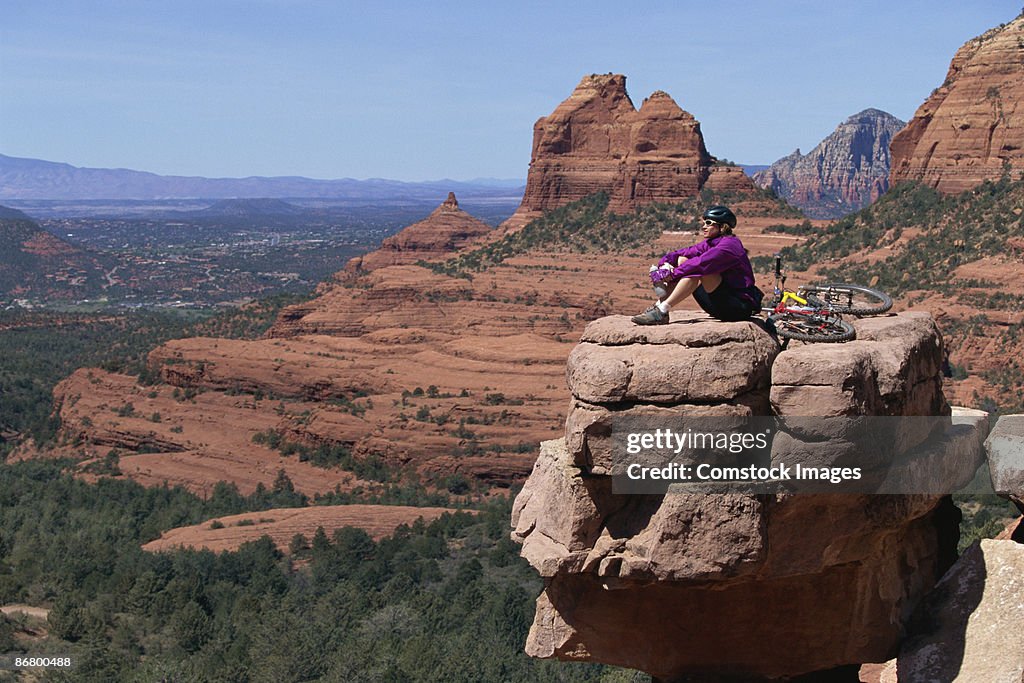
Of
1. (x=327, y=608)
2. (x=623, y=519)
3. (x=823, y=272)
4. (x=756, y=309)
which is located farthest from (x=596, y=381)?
(x=823, y=272)

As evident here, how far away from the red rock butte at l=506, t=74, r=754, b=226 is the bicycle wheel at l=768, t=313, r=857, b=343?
82.2 metres

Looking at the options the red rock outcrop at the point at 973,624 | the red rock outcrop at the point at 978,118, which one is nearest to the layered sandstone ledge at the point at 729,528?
the red rock outcrop at the point at 973,624

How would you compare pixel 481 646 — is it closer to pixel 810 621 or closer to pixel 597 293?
pixel 810 621

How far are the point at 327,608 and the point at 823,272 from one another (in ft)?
145

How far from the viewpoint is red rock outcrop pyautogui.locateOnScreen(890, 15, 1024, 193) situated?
70.6m

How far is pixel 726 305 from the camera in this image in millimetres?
10602

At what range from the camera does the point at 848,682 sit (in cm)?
1153

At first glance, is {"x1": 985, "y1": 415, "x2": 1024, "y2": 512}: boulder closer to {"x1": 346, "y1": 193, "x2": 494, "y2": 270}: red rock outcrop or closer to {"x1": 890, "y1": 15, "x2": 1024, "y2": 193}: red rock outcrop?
{"x1": 890, "y1": 15, "x2": 1024, "y2": 193}: red rock outcrop

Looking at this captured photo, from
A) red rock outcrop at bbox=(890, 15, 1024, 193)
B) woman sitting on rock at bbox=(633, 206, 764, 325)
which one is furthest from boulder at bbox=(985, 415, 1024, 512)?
red rock outcrop at bbox=(890, 15, 1024, 193)

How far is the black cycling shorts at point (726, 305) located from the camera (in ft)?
34.7

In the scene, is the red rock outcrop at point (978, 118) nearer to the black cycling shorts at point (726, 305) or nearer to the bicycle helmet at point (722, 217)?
the bicycle helmet at point (722, 217)

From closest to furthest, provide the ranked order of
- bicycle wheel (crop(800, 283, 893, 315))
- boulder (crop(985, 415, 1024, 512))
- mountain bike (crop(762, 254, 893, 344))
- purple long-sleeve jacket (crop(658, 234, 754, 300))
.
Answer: mountain bike (crop(762, 254, 893, 344)) < purple long-sleeve jacket (crop(658, 234, 754, 300)) < boulder (crop(985, 415, 1024, 512)) < bicycle wheel (crop(800, 283, 893, 315))

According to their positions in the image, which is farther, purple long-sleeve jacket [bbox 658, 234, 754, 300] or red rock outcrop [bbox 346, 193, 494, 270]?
red rock outcrop [bbox 346, 193, 494, 270]

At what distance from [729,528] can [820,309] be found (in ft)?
9.79
